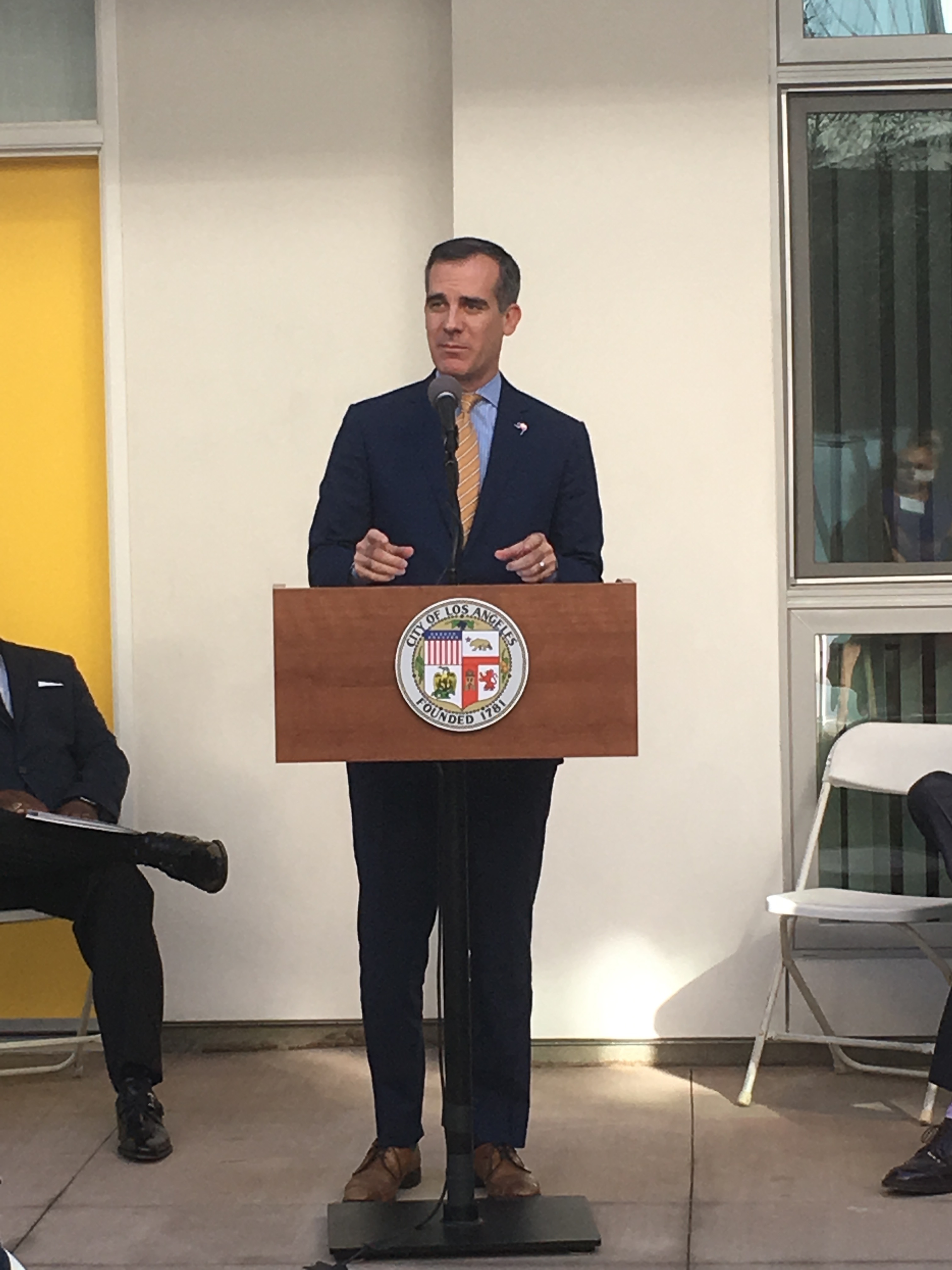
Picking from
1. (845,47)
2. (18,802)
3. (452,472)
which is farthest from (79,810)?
(845,47)

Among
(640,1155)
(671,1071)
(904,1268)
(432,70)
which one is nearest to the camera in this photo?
(904,1268)

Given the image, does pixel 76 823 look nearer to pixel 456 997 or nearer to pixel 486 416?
pixel 456 997

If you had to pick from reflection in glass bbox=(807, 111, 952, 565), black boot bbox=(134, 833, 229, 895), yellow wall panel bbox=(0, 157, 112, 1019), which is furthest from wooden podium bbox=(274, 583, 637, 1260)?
yellow wall panel bbox=(0, 157, 112, 1019)

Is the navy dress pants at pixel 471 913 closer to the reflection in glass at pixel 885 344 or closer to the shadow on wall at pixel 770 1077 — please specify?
the shadow on wall at pixel 770 1077

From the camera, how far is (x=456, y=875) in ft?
9.79

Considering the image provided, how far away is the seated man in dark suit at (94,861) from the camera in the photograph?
3885 mm

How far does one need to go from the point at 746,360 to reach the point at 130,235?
1.90 m

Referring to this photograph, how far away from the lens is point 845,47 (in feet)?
15.2

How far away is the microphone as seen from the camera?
260 centimetres

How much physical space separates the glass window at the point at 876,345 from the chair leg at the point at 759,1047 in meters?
1.20

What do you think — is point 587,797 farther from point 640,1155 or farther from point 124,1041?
point 124,1041

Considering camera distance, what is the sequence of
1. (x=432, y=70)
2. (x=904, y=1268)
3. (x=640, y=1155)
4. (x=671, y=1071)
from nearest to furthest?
(x=904, y=1268)
(x=640, y=1155)
(x=671, y=1071)
(x=432, y=70)

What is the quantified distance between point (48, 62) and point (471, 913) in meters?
3.18

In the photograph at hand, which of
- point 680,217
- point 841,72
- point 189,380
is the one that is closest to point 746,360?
point 680,217
